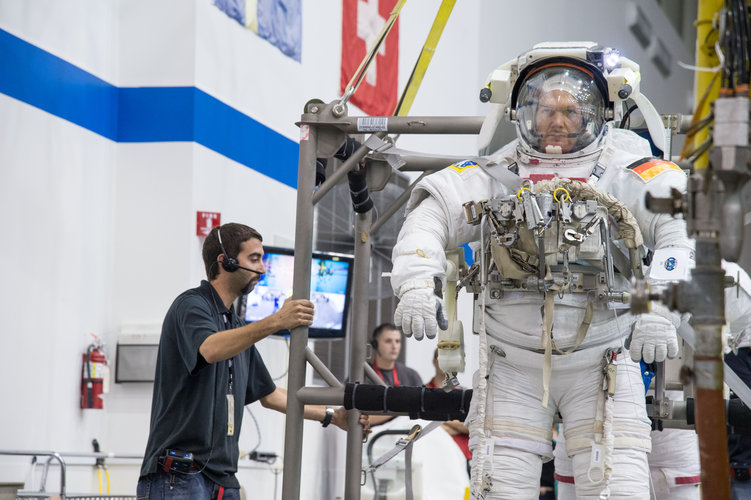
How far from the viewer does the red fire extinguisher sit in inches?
213

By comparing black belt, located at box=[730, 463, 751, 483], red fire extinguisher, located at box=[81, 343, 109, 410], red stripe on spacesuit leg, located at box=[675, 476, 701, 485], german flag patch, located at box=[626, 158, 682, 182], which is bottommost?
black belt, located at box=[730, 463, 751, 483]

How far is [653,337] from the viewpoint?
2686 millimetres

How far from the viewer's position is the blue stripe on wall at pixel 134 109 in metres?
5.03

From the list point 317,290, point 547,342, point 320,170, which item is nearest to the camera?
point 547,342

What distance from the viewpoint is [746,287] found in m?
3.04

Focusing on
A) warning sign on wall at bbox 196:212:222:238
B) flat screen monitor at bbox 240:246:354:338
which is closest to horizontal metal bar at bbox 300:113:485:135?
flat screen monitor at bbox 240:246:354:338

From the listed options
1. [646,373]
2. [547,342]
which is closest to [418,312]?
[547,342]

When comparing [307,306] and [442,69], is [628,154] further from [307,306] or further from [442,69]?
[442,69]

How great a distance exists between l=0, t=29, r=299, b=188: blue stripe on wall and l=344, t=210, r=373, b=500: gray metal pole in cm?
198

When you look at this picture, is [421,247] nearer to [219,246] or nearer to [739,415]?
[219,246]

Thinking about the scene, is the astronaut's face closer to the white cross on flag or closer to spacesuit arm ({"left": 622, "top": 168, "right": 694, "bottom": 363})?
spacesuit arm ({"left": 622, "top": 168, "right": 694, "bottom": 363})

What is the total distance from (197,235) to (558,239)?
11.3 feet

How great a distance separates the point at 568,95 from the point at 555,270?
1.80 ft

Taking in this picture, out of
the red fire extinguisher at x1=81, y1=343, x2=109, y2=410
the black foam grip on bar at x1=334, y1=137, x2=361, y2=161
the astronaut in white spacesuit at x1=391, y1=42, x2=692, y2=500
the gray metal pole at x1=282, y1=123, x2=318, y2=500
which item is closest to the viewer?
the astronaut in white spacesuit at x1=391, y1=42, x2=692, y2=500
